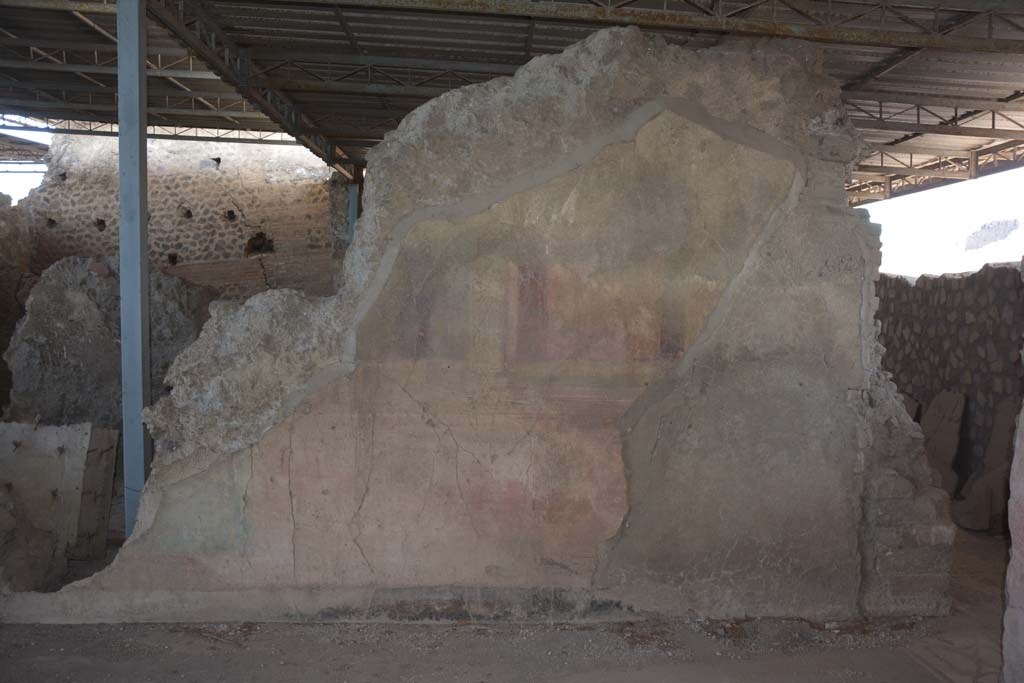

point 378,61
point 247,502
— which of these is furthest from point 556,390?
point 378,61

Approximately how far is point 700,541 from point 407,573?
154 centimetres

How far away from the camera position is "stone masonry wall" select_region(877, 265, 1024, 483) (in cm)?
673

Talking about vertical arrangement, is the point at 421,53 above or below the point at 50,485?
above

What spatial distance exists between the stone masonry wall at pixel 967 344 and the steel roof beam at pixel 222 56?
276 inches

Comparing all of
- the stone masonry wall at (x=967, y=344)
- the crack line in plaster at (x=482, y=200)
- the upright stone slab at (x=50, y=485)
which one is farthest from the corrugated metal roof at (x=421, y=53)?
the upright stone slab at (x=50, y=485)

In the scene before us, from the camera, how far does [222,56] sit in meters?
7.94

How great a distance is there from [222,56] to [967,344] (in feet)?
25.2

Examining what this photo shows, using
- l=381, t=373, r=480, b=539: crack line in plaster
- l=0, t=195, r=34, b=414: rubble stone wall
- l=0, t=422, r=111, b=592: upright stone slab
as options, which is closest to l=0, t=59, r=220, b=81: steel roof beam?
l=0, t=195, r=34, b=414: rubble stone wall

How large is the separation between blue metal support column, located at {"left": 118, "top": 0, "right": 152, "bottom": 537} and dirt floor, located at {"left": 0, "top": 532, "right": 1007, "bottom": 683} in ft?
4.27

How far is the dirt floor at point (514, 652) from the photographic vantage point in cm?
362

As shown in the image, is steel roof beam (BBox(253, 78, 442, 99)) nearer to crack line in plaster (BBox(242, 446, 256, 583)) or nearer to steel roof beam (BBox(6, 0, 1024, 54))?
steel roof beam (BBox(6, 0, 1024, 54))

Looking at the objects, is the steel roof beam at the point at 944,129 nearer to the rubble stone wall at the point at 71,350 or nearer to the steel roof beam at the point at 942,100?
the steel roof beam at the point at 942,100

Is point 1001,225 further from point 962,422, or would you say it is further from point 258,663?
point 258,663

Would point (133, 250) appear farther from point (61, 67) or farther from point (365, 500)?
point (61, 67)
